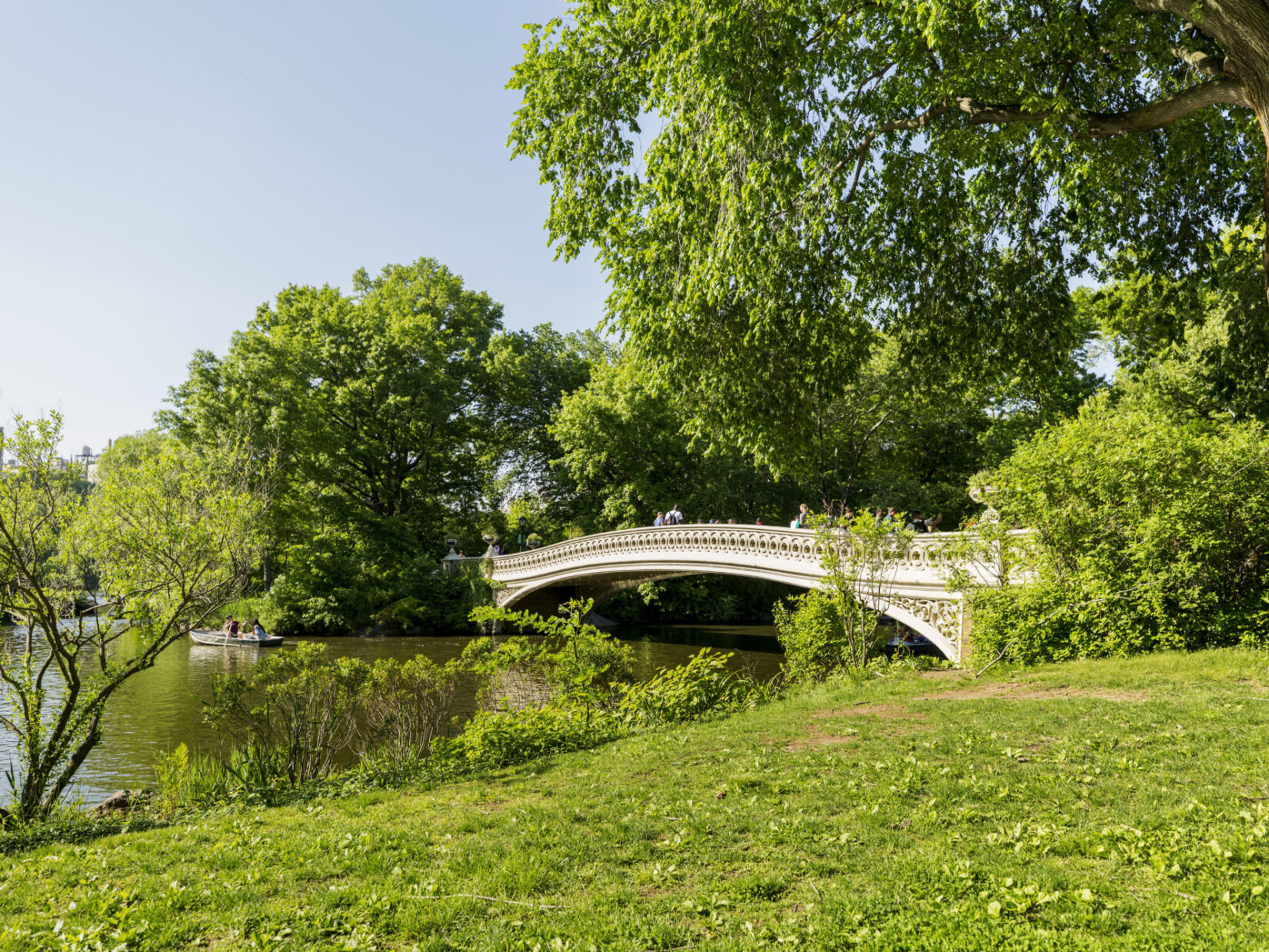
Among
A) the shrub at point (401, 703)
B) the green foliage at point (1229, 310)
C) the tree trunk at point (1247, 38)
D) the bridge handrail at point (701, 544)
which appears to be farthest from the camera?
the bridge handrail at point (701, 544)

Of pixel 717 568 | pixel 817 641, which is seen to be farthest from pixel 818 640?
pixel 717 568

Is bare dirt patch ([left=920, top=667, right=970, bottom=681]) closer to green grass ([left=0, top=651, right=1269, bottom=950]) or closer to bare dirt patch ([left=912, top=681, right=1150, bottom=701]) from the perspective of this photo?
bare dirt patch ([left=912, top=681, right=1150, bottom=701])

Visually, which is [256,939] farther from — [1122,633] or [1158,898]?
[1122,633]

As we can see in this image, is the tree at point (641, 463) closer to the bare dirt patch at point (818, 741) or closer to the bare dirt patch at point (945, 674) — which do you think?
the bare dirt patch at point (945, 674)

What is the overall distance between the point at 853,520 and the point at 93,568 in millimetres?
10633

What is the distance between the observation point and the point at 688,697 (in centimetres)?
1009

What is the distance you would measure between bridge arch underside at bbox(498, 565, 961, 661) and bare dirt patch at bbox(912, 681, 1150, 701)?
10.7ft

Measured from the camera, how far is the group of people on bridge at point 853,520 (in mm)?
12664

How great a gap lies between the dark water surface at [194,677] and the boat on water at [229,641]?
→ 241 mm

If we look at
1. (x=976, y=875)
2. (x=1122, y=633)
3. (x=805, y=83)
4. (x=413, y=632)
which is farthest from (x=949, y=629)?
(x=413, y=632)

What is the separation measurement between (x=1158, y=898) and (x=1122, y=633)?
25.6 ft

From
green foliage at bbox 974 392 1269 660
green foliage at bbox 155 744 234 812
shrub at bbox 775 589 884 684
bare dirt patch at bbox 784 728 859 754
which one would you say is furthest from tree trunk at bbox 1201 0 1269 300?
green foliage at bbox 155 744 234 812

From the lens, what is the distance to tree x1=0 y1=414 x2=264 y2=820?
329 inches

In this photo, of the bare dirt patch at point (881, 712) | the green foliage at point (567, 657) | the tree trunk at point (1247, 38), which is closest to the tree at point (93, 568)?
the green foliage at point (567, 657)
